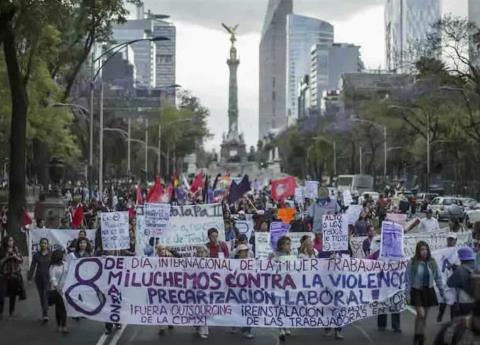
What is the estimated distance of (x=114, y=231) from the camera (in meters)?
16.3

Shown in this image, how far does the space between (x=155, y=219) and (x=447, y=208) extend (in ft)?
96.7

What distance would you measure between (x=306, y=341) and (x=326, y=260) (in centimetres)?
117

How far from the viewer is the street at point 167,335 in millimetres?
12523

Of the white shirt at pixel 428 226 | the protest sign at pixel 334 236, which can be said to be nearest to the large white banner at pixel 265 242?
the protest sign at pixel 334 236

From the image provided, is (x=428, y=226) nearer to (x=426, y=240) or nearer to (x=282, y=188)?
(x=426, y=240)

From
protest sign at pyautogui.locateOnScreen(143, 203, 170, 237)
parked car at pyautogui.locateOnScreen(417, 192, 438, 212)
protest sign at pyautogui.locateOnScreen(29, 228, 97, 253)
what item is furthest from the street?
parked car at pyautogui.locateOnScreen(417, 192, 438, 212)

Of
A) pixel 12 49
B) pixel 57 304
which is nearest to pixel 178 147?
pixel 12 49

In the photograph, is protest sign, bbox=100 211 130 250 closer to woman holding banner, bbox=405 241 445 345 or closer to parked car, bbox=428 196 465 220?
woman holding banner, bbox=405 241 445 345

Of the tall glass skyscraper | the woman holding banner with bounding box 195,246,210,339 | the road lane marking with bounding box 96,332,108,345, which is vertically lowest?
the road lane marking with bounding box 96,332,108,345

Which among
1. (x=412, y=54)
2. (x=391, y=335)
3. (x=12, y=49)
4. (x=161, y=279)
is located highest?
(x=412, y=54)

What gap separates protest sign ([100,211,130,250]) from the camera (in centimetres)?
1616

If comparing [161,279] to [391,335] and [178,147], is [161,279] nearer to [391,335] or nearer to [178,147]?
[391,335]

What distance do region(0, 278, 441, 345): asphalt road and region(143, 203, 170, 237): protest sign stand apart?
3737 millimetres

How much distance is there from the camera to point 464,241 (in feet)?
57.9
